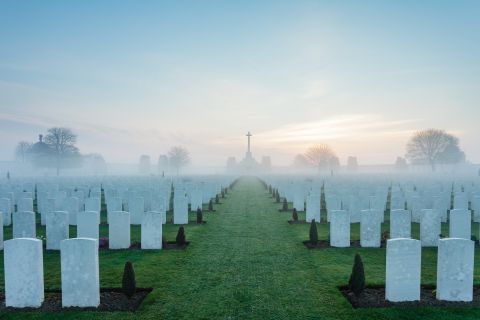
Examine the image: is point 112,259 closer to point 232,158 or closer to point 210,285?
point 210,285

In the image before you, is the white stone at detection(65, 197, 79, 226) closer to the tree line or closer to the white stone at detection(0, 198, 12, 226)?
the white stone at detection(0, 198, 12, 226)

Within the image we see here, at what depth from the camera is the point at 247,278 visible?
8219 mm

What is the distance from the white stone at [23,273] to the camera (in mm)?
6566

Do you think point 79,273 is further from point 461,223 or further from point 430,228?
point 461,223

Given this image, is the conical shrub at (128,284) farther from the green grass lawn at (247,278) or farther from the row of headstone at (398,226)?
the row of headstone at (398,226)

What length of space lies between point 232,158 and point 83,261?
165692 millimetres

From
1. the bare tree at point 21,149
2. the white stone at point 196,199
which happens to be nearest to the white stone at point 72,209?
the white stone at point 196,199

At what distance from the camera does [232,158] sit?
172250 mm

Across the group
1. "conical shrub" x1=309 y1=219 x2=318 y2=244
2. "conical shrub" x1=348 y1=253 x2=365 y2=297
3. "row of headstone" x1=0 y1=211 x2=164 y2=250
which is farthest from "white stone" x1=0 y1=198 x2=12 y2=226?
"conical shrub" x1=348 y1=253 x2=365 y2=297

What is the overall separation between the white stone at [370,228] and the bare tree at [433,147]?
251 ft

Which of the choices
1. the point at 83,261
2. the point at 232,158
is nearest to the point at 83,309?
the point at 83,261

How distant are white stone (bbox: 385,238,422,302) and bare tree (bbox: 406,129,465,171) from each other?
265ft

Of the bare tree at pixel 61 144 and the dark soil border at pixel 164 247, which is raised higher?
the bare tree at pixel 61 144

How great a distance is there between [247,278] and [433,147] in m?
82.4
